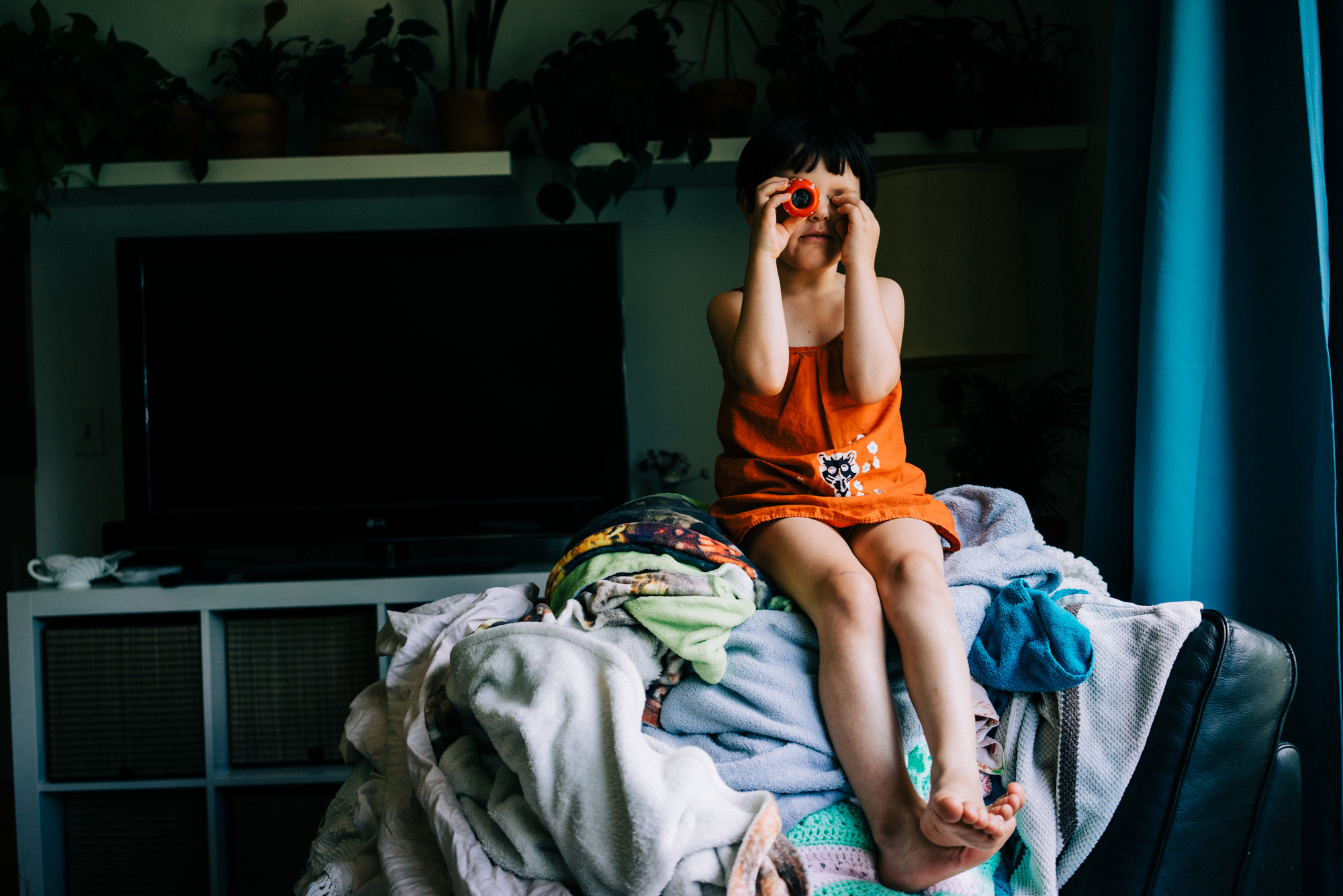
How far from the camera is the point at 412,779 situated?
0.85 m

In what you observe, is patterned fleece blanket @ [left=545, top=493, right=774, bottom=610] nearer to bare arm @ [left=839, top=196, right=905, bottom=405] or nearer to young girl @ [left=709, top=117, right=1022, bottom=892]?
young girl @ [left=709, top=117, right=1022, bottom=892]

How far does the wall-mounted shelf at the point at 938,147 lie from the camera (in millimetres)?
1989

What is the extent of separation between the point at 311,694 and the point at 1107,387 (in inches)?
59.4

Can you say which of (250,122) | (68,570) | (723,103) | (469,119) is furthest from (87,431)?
(723,103)

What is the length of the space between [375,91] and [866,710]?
174cm

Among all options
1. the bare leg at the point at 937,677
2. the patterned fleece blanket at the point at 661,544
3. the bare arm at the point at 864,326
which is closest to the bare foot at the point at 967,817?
the bare leg at the point at 937,677

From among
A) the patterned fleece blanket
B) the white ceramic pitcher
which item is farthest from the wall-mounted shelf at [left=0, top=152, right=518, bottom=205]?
the patterned fleece blanket

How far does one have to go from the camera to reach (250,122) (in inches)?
79.8

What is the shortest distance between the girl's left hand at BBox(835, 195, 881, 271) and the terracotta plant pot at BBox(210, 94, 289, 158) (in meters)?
1.44

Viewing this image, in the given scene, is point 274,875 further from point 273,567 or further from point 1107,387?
point 1107,387

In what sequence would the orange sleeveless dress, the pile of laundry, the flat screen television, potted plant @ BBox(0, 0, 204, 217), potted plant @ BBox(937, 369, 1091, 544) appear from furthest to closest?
the flat screen television < potted plant @ BBox(0, 0, 204, 217) < potted plant @ BBox(937, 369, 1091, 544) < the orange sleeveless dress < the pile of laundry

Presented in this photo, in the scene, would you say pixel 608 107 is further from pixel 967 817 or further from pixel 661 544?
pixel 967 817

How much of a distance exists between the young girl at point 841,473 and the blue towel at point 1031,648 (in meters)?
0.05

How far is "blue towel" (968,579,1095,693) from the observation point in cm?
84
